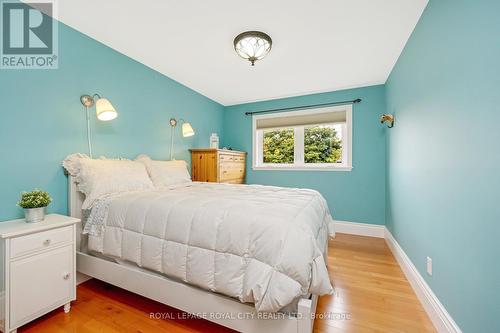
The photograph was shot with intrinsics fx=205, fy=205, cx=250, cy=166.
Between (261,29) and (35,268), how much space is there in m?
2.51

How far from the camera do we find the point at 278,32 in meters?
1.95

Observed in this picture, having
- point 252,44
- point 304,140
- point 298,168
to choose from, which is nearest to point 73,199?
point 252,44

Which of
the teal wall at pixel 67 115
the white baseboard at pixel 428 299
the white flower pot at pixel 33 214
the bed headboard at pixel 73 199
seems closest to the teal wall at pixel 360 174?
the white baseboard at pixel 428 299

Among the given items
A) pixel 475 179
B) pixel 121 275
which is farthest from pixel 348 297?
pixel 121 275

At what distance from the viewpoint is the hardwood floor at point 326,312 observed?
1.36 meters

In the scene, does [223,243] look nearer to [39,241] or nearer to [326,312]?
[326,312]

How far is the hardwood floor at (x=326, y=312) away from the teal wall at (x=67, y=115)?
844 millimetres

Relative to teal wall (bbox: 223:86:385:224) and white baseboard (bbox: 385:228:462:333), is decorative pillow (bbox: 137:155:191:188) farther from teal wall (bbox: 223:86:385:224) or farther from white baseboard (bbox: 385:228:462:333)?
white baseboard (bbox: 385:228:462:333)

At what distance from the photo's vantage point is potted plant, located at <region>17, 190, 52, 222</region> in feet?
4.64

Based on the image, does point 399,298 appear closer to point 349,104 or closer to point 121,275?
point 121,275

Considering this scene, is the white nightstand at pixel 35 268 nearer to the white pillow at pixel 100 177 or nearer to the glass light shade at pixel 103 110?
the white pillow at pixel 100 177

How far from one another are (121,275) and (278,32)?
8.11 ft

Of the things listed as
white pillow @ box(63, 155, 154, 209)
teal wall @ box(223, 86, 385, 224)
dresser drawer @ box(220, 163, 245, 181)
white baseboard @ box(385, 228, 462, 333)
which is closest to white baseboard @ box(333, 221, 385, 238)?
teal wall @ box(223, 86, 385, 224)

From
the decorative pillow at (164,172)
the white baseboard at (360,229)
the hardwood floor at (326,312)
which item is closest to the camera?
the hardwood floor at (326,312)
